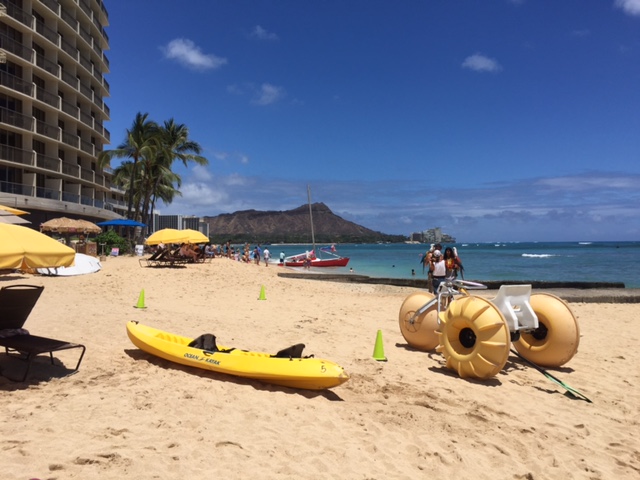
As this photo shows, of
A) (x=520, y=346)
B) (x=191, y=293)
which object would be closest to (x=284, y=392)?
(x=520, y=346)

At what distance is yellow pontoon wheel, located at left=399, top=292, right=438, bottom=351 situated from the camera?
780 centimetres

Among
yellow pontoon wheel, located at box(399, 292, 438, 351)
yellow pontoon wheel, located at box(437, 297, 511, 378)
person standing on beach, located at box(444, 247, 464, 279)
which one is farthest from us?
person standing on beach, located at box(444, 247, 464, 279)

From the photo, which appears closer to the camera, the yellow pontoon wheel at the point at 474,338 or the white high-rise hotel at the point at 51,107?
the yellow pontoon wheel at the point at 474,338

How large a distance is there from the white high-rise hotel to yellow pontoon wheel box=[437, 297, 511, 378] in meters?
28.5

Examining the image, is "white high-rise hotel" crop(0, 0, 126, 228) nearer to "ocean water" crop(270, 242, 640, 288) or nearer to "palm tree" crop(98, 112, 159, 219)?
"palm tree" crop(98, 112, 159, 219)

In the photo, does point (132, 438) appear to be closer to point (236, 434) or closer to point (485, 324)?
point (236, 434)

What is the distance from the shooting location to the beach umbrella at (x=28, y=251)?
4.46m

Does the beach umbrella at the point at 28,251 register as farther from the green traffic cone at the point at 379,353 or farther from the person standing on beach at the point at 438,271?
the person standing on beach at the point at 438,271

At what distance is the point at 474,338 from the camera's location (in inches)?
255

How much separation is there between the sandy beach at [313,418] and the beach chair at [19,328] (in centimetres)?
41

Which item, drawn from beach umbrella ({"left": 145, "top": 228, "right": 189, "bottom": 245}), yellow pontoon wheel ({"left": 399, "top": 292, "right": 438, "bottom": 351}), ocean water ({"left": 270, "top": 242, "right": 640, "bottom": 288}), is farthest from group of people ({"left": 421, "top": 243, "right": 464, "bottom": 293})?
ocean water ({"left": 270, "top": 242, "right": 640, "bottom": 288})

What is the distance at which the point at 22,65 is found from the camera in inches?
1164

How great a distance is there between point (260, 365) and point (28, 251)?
2.87 metres

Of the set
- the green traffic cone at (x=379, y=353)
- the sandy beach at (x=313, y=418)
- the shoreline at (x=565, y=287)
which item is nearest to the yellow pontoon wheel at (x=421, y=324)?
the sandy beach at (x=313, y=418)
